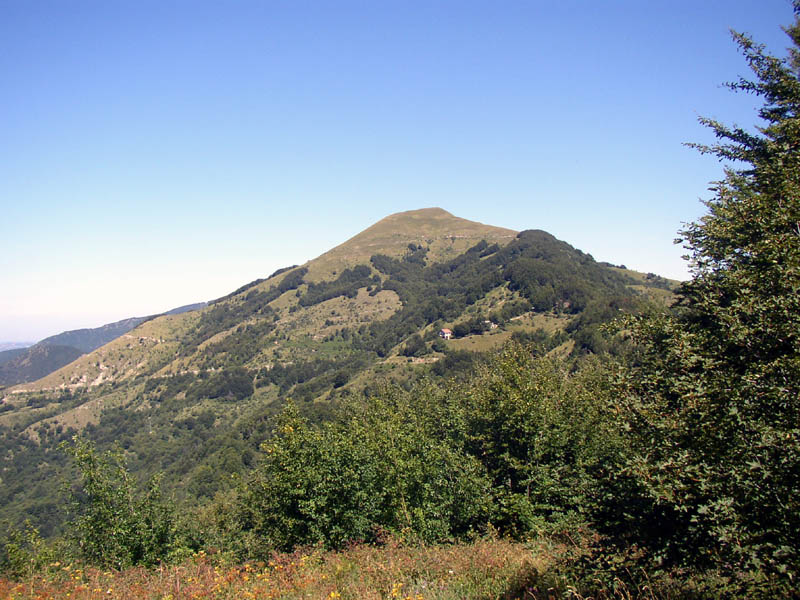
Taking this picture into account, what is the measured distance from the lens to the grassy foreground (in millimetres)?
8586

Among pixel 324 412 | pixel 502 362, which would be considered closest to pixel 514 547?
pixel 502 362

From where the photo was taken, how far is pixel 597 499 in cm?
751

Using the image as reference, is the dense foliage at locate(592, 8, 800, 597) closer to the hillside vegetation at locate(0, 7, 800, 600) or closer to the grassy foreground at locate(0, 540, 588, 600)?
the hillside vegetation at locate(0, 7, 800, 600)

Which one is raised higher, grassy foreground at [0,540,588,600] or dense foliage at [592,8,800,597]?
dense foliage at [592,8,800,597]

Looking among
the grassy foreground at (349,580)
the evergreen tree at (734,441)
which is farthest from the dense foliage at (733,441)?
the grassy foreground at (349,580)

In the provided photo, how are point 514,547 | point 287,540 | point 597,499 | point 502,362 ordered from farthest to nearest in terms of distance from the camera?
point 502,362, point 287,540, point 514,547, point 597,499

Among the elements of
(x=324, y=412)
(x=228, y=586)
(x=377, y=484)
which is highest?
(x=228, y=586)

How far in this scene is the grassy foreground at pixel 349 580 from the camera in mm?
8586

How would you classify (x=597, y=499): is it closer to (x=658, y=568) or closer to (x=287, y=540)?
(x=658, y=568)

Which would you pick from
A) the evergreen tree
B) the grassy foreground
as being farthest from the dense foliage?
the grassy foreground

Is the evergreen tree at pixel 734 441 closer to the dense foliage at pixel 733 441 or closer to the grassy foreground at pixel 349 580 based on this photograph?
the dense foliage at pixel 733 441

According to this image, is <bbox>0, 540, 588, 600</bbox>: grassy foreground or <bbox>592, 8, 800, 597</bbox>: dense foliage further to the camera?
<bbox>0, 540, 588, 600</bbox>: grassy foreground

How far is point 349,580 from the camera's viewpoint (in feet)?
31.6

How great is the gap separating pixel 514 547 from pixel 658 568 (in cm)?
659
